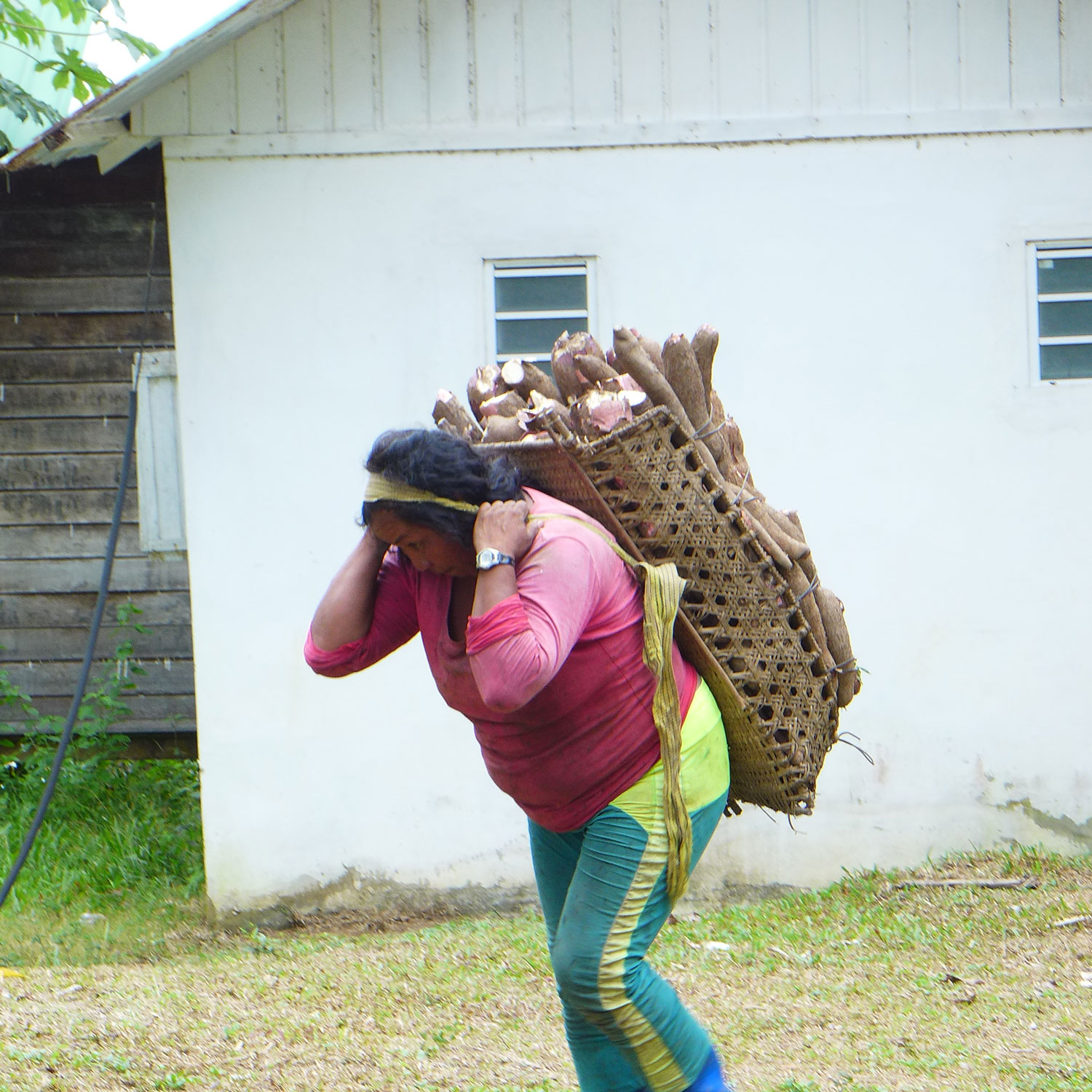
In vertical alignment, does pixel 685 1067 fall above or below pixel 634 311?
below

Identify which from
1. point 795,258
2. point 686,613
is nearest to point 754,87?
point 795,258

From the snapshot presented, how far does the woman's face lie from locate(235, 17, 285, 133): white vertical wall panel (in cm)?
342

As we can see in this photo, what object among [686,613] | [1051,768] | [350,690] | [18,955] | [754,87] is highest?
[754,87]

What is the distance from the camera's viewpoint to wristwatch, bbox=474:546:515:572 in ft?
7.88

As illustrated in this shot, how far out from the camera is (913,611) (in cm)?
550

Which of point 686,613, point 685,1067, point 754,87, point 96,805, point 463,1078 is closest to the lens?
point 685,1067

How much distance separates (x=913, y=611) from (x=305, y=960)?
3.06m

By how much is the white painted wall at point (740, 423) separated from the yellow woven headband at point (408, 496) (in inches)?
117

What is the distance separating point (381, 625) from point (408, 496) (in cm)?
48

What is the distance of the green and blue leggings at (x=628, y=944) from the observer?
2471mm

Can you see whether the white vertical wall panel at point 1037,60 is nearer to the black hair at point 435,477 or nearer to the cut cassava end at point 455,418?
the cut cassava end at point 455,418

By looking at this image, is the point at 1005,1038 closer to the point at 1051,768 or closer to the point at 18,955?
the point at 1051,768

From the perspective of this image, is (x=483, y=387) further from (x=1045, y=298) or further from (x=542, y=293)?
(x=1045, y=298)

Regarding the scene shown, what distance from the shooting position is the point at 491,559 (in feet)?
7.88
